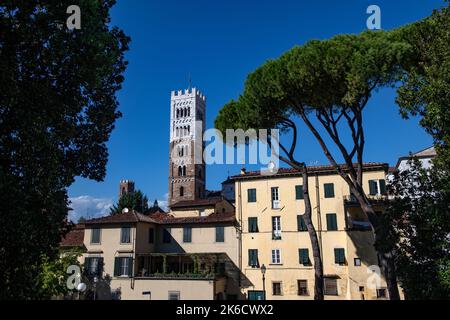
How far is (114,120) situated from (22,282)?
234 inches

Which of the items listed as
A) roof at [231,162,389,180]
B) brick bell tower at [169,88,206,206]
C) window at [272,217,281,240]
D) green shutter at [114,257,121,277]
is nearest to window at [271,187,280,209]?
window at [272,217,281,240]

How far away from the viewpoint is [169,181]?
82.6 meters

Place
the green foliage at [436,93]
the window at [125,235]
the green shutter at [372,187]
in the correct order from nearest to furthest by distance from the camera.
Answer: the green foliage at [436,93], the green shutter at [372,187], the window at [125,235]

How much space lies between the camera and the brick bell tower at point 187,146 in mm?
81250

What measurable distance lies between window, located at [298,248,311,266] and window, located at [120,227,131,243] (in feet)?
50.4

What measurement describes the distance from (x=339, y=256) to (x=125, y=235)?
19.0 meters

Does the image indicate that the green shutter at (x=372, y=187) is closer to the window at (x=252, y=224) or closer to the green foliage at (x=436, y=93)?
the window at (x=252, y=224)

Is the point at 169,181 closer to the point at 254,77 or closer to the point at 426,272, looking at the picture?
the point at 254,77

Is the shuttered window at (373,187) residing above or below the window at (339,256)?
above

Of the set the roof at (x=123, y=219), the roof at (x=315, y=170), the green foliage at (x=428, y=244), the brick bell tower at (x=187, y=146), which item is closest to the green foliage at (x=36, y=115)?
the green foliage at (x=428, y=244)

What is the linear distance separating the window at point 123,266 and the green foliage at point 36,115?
24.2m

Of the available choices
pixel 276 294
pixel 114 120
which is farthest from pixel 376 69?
pixel 276 294

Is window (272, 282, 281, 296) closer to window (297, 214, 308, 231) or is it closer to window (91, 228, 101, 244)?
window (297, 214, 308, 231)
